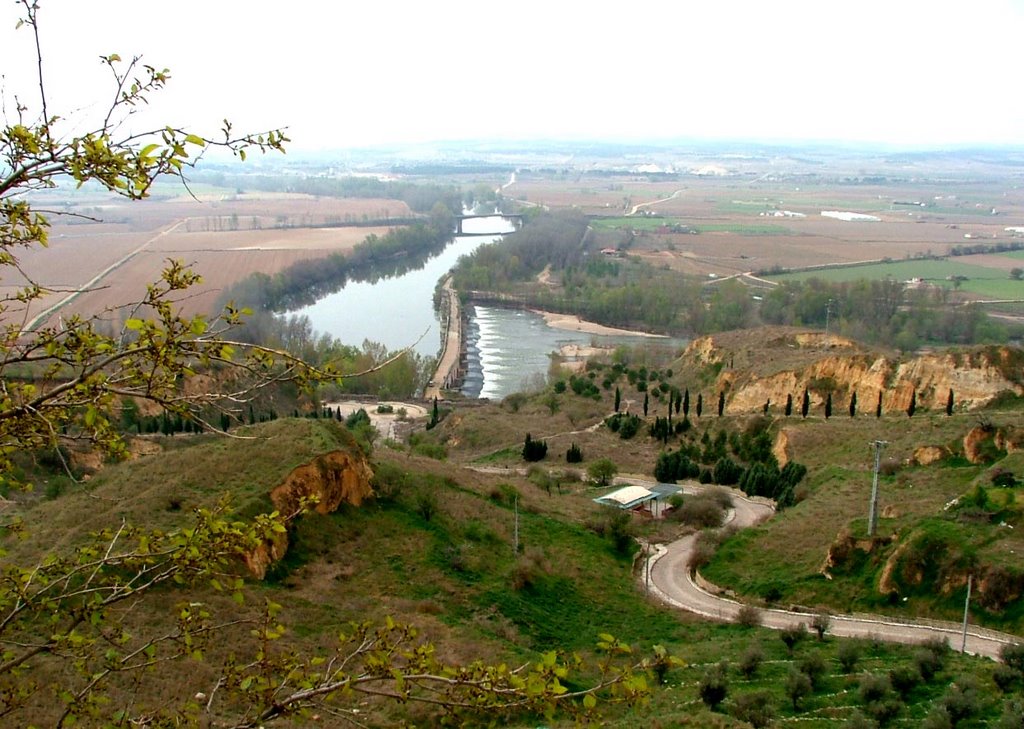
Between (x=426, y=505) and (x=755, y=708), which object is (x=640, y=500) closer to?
(x=426, y=505)

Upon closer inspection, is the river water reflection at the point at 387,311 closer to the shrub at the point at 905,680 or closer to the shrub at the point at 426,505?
the shrub at the point at 426,505

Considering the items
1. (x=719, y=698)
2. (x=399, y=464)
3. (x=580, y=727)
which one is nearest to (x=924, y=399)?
(x=399, y=464)

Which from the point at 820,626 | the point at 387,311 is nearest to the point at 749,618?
the point at 820,626

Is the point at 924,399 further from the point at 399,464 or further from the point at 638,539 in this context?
the point at 399,464

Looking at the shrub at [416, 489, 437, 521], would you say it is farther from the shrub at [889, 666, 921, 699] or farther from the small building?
the shrub at [889, 666, 921, 699]

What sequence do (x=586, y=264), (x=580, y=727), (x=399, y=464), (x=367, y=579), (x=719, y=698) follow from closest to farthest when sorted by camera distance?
(x=580, y=727)
(x=719, y=698)
(x=367, y=579)
(x=399, y=464)
(x=586, y=264)

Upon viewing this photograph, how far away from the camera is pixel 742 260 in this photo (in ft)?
292

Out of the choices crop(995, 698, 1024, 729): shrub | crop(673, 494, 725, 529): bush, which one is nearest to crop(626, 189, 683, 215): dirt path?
crop(673, 494, 725, 529): bush

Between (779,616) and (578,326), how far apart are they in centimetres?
Result: 5044

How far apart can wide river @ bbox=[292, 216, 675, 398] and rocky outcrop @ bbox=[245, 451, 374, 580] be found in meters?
30.1

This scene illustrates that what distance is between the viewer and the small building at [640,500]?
26.4 m

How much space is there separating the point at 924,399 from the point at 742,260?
2231 inches

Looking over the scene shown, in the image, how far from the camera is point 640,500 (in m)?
26.6

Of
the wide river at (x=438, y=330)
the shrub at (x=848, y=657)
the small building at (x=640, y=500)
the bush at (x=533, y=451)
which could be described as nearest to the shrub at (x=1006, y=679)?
the shrub at (x=848, y=657)
